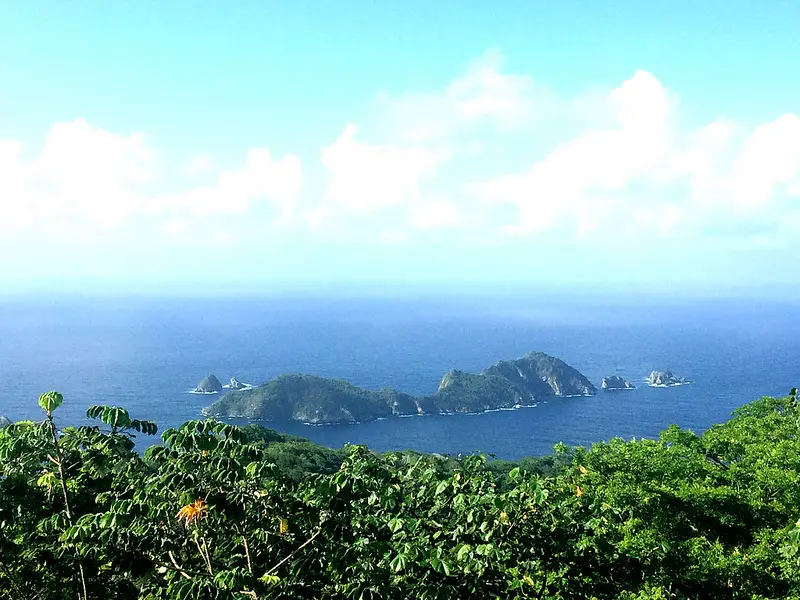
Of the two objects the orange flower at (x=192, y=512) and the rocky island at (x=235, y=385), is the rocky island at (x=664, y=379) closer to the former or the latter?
the rocky island at (x=235, y=385)

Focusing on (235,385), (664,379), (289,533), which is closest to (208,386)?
(235,385)

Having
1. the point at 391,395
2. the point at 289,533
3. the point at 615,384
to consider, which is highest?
the point at 289,533

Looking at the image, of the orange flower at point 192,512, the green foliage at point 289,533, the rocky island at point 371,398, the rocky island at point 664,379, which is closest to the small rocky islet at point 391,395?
the rocky island at point 371,398

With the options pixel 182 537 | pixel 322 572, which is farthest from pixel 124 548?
pixel 322 572

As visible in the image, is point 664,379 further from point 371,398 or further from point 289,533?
point 289,533

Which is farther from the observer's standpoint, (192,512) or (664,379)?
(664,379)

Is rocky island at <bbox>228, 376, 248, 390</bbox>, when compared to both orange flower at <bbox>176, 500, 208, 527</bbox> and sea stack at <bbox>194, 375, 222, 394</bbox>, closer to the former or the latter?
sea stack at <bbox>194, 375, 222, 394</bbox>
